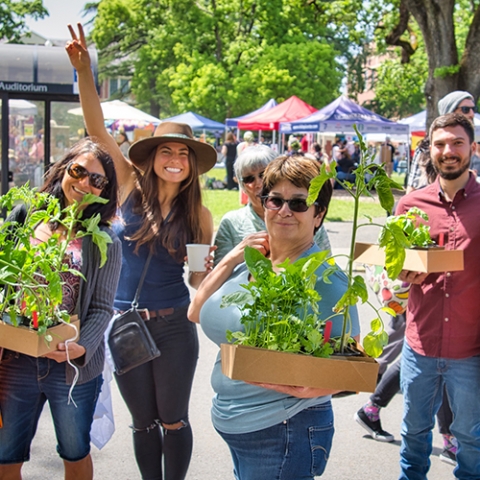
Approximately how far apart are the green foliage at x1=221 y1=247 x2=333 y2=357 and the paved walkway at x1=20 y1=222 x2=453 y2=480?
7.79ft

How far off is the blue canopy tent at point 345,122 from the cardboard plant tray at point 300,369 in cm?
1875

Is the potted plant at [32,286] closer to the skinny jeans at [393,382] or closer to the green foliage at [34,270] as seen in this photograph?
the green foliage at [34,270]

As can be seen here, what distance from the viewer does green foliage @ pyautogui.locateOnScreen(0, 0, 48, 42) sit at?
107ft

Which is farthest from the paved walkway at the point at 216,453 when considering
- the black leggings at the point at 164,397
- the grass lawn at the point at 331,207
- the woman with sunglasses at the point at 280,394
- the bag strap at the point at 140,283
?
the grass lawn at the point at 331,207

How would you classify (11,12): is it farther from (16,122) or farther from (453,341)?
(453,341)

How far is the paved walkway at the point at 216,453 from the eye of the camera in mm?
4410

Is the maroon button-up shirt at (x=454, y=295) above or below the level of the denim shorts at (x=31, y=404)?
above

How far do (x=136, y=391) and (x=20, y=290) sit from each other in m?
1.08

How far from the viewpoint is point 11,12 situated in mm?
33188

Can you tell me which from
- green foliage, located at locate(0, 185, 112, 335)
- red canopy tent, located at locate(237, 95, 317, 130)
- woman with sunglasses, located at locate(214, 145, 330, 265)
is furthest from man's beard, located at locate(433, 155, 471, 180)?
red canopy tent, located at locate(237, 95, 317, 130)

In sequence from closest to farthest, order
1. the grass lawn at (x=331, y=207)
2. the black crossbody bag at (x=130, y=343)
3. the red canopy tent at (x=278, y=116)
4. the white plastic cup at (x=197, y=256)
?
1. the white plastic cup at (x=197, y=256)
2. the black crossbody bag at (x=130, y=343)
3. the grass lawn at (x=331, y=207)
4. the red canopy tent at (x=278, y=116)

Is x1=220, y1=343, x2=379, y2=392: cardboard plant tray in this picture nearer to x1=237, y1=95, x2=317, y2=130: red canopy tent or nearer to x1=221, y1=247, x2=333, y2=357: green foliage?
x1=221, y1=247, x2=333, y2=357: green foliage

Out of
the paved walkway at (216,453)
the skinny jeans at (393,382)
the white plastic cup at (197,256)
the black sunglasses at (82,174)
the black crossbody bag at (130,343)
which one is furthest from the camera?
the skinny jeans at (393,382)

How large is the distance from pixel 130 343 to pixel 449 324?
158 cm
